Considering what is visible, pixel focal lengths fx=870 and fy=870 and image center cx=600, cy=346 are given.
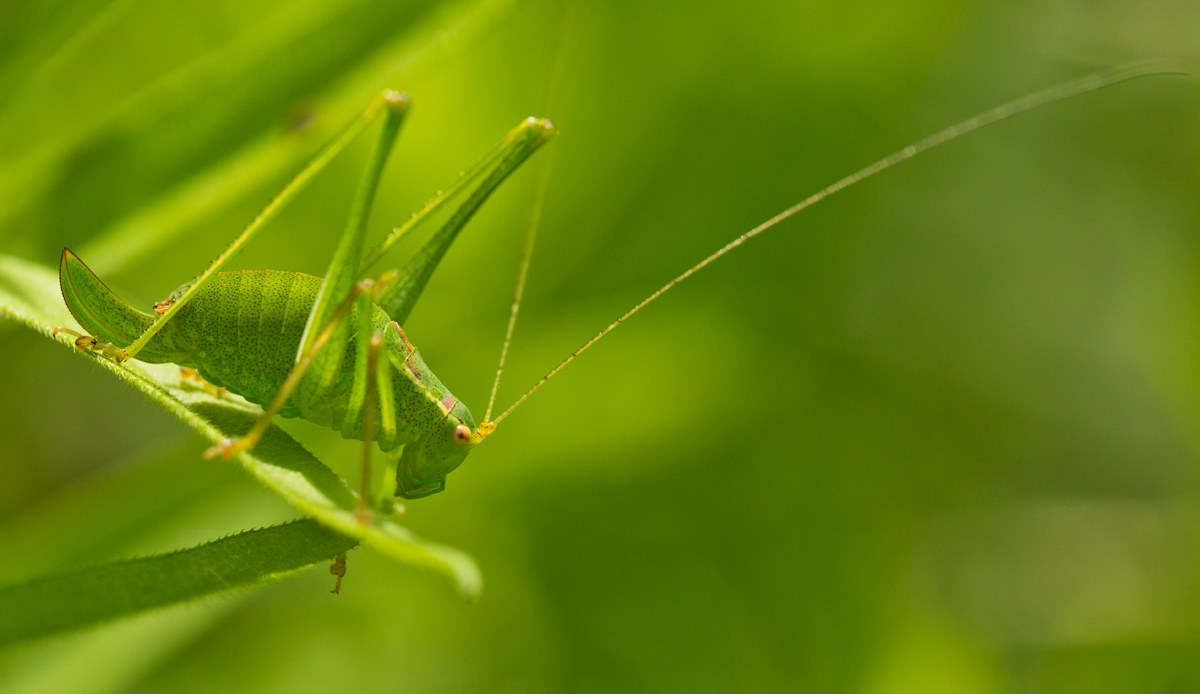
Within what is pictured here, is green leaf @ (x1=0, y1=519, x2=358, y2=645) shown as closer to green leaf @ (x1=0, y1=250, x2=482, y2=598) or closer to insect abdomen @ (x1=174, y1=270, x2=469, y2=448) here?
green leaf @ (x1=0, y1=250, x2=482, y2=598)

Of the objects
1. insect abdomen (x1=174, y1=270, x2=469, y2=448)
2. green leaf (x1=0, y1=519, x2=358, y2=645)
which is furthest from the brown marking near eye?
green leaf (x1=0, y1=519, x2=358, y2=645)

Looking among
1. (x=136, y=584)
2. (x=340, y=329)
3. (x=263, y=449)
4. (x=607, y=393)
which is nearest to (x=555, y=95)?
(x=607, y=393)

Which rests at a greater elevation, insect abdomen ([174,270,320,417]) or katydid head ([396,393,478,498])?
insect abdomen ([174,270,320,417])

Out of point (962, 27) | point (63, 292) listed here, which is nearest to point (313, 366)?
point (63, 292)

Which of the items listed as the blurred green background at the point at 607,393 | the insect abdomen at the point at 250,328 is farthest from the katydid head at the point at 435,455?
the blurred green background at the point at 607,393

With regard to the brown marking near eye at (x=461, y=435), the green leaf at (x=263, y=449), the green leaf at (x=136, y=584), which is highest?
the green leaf at (x=263, y=449)

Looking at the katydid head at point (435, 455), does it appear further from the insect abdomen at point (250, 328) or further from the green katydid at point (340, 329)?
the insect abdomen at point (250, 328)

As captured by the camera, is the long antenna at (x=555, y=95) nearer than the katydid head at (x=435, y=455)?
No

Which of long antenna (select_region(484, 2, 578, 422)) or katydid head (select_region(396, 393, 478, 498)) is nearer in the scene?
katydid head (select_region(396, 393, 478, 498))
